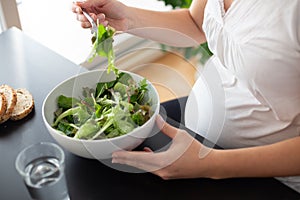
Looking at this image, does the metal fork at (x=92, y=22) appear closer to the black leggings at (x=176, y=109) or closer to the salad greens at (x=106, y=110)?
the salad greens at (x=106, y=110)

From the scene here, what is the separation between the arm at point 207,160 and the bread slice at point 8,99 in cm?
31

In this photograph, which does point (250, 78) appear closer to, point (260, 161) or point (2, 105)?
point (260, 161)

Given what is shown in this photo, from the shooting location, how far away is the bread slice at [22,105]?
104 cm

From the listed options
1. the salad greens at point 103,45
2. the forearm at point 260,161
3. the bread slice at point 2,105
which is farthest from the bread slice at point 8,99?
the forearm at point 260,161

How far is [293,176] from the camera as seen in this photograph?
1032 mm

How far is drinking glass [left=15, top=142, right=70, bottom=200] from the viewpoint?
2.66 feet

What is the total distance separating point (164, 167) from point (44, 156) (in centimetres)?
23

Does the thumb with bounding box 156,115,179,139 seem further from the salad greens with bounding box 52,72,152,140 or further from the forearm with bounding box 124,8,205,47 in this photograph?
the forearm with bounding box 124,8,205,47

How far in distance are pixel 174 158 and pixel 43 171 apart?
0.25 metres

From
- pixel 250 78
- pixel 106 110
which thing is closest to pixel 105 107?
pixel 106 110

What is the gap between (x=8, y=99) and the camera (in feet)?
3.52

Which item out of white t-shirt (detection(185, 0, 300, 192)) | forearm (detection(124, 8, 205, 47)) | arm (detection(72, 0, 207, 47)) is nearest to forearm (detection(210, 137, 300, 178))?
white t-shirt (detection(185, 0, 300, 192))

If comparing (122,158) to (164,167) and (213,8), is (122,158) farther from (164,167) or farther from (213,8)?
(213,8)

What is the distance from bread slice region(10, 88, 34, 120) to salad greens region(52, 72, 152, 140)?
0.10 m
